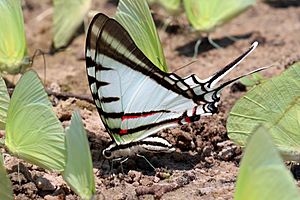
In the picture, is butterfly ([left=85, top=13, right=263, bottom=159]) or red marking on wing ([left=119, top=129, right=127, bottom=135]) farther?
red marking on wing ([left=119, top=129, right=127, bottom=135])

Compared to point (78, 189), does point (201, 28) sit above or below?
above

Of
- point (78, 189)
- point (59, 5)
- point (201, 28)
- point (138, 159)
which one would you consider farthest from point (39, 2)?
point (78, 189)

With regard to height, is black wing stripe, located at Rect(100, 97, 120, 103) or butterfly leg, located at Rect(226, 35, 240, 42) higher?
butterfly leg, located at Rect(226, 35, 240, 42)

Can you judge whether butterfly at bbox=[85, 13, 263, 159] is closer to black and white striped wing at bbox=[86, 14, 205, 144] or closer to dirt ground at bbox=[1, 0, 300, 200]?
black and white striped wing at bbox=[86, 14, 205, 144]

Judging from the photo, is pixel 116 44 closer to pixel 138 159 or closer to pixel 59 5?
pixel 138 159

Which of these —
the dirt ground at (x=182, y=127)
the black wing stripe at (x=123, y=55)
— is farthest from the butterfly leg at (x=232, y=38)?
the black wing stripe at (x=123, y=55)

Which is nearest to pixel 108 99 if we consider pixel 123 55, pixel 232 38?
pixel 123 55

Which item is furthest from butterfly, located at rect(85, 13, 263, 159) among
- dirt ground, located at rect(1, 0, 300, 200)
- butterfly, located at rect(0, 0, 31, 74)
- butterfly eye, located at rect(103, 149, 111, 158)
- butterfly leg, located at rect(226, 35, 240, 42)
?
butterfly leg, located at rect(226, 35, 240, 42)
